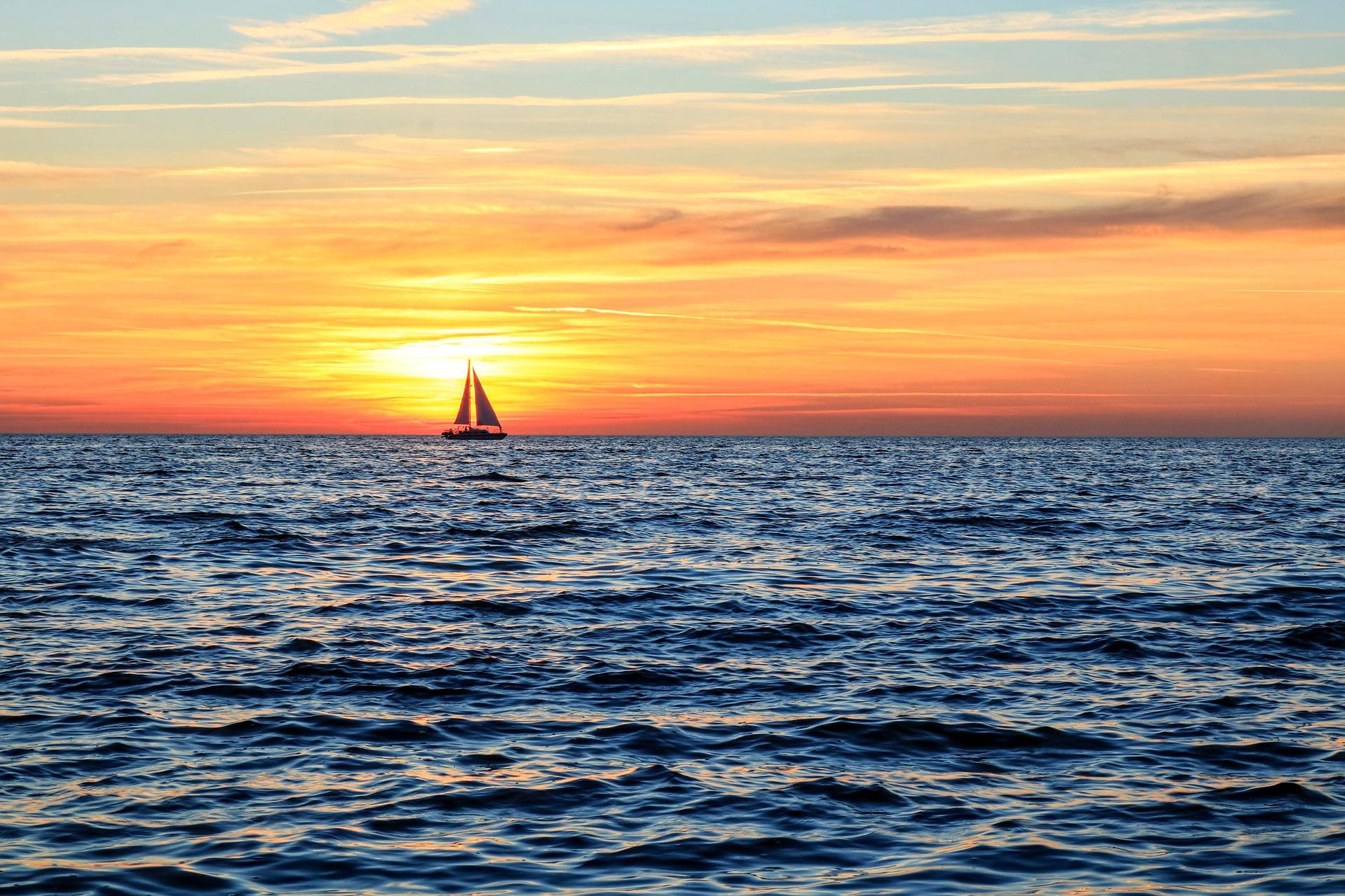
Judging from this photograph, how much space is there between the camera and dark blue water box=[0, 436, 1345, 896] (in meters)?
10.1

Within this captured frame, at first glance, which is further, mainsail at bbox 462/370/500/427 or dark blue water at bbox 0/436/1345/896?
mainsail at bbox 462/370/500/427

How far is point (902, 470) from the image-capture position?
344 feet

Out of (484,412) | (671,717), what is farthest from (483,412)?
(671,717)

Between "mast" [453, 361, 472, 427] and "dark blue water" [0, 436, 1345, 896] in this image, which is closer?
"dark blue water" [0, 436, 1345, 896]

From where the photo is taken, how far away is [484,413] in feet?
616

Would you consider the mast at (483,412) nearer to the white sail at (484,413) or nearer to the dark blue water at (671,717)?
the white sail at (484,413)

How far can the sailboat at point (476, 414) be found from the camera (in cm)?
17788

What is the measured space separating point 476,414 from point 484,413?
5.45 ft

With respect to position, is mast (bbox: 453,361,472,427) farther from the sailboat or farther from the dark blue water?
the dark blue water

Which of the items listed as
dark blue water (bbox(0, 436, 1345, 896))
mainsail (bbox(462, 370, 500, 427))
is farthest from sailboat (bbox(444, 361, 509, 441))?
dark blue water (bbox(0, 436, 1345, 896))

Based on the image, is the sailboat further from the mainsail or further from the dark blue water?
the dark blue water

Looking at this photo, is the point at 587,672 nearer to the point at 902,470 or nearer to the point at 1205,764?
the point at 1205,764

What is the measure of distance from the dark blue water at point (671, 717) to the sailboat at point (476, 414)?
14214 cm

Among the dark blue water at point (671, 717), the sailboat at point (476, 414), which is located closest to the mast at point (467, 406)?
the sailboat at point (476, 414)
